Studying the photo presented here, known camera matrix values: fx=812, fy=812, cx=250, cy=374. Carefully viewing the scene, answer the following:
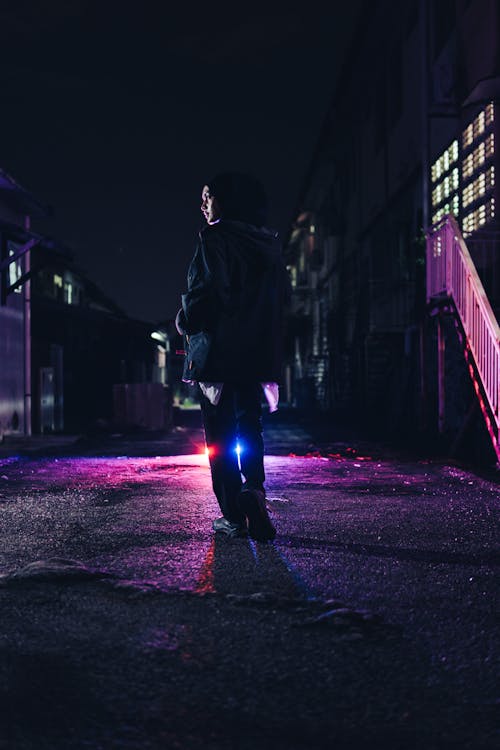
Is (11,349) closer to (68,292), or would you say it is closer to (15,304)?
(15,304)

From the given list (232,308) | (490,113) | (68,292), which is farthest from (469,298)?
(68,292)

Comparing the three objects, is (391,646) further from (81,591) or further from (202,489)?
(202,489)

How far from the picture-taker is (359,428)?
64.1 ft

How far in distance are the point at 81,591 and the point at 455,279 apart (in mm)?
9235

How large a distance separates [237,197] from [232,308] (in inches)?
27.3

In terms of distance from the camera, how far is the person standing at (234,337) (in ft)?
14.8

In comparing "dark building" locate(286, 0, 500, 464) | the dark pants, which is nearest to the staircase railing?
"dark building" locate(286, 0, 500, 464)

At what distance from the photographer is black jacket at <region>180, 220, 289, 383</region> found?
14.7 ft

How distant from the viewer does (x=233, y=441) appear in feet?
15.2

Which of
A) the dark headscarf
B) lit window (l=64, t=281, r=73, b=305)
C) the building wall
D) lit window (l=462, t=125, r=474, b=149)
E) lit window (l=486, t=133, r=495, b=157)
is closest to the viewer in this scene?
the dark headscarf

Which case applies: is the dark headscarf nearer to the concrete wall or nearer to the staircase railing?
the staircase railing

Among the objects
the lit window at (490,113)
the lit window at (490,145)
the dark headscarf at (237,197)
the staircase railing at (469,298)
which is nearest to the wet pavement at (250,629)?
the dark headscarf at (237,197)

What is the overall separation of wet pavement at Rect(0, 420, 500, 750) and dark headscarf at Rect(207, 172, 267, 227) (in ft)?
6.12

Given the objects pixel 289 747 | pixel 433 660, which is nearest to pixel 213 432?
pixel 433 660
